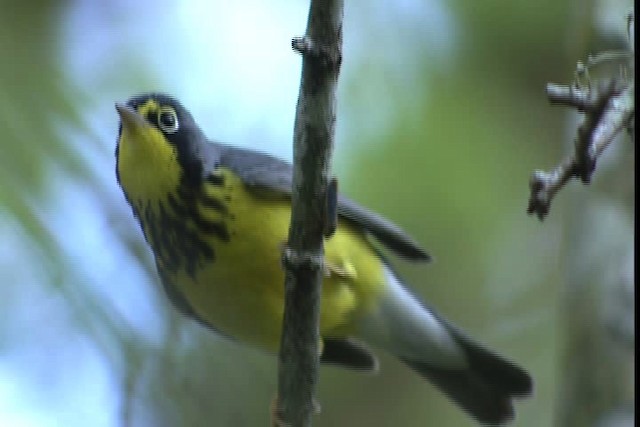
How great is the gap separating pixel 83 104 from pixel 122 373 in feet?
0.97

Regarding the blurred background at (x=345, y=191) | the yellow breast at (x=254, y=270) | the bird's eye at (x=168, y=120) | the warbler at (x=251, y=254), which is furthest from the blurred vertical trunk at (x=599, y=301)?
the bird's eye at (x=168, y=120)

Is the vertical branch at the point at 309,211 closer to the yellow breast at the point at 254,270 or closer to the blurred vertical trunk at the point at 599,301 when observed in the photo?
the yellow breast at the point at 254,270

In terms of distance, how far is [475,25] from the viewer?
968 mm

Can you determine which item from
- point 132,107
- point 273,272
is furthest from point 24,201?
point 273,272

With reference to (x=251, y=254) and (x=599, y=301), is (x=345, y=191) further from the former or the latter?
(x=599, y=301)

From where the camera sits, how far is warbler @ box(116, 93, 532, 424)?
2.61ft

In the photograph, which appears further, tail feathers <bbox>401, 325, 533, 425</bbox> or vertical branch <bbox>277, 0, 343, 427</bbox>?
tail feathers <bbox>401, 325, 533, 425</bbox>

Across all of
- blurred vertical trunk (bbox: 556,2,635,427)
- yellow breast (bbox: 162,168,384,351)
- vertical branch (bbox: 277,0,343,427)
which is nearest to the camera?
vertical branch (bbox: 277,0,343,427)

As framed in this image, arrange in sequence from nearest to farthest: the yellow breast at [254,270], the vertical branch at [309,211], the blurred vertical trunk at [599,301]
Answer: the vertical branch at [309,211], the yellow breast at [254,270], the blurred vertical trunk at [599,301]

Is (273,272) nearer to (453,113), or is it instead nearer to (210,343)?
(210,343)

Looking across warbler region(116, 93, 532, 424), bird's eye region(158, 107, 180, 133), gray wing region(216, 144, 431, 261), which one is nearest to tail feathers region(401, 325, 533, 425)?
warbler region(116, 93, 532, 424)

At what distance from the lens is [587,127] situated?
820mm

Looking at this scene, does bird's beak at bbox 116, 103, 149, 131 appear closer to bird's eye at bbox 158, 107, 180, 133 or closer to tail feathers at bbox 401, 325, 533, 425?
bird's eye at bbox 158, 107, 180, 133

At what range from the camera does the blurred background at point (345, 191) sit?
85cm
